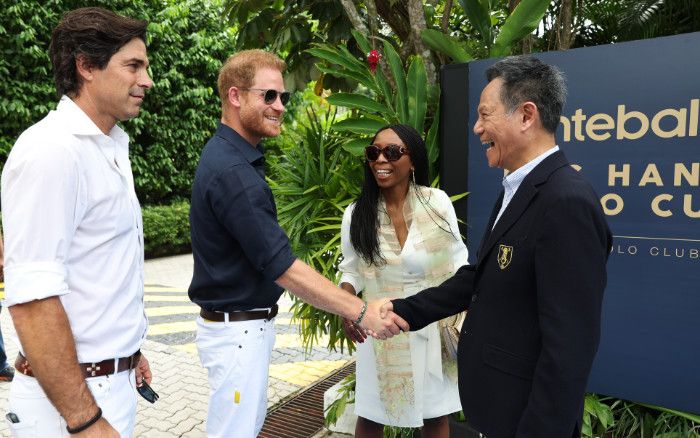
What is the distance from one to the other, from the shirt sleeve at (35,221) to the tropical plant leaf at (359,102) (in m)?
2.31

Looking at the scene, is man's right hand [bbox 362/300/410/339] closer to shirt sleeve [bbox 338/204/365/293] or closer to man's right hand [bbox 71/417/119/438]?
shirt sleeve [bbox 338/204/365/293]

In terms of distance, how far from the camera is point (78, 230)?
1.59 m

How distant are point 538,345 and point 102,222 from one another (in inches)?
52.8

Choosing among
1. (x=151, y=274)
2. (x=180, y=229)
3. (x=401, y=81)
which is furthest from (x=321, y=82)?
(x=180, y=229)

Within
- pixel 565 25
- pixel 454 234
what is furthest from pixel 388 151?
pixel 565 25

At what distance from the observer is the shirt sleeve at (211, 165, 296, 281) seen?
7.04ft

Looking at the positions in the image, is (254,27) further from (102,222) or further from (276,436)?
(102,222)

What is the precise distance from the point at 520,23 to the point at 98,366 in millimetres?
2926

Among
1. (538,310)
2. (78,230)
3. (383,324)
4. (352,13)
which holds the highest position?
(352,13)

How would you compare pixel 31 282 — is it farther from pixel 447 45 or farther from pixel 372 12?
pixel 372 12

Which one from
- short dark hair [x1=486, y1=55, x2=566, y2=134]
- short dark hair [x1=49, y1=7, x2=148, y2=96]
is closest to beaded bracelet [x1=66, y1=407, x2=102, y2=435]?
short dark hair [x1=49, y1=7, x2=148, y2=96]

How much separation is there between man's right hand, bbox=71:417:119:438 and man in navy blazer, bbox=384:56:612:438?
3.66 ft

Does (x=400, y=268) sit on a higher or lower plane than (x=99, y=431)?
higher

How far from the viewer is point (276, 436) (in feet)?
12.6
